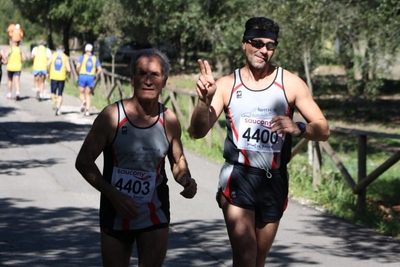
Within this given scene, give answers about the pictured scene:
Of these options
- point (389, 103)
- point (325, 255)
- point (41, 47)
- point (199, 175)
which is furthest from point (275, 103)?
point (389, 103)

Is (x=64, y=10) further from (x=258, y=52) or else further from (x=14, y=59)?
(x=258, y=52)

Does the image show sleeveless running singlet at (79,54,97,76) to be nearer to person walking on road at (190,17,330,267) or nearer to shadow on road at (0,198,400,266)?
shadow on road at (0,198,400,266)

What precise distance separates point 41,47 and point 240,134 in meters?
20.5

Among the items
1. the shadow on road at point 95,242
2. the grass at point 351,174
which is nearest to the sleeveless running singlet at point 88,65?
the grass at point 351,174

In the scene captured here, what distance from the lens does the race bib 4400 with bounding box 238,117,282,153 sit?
219 inches

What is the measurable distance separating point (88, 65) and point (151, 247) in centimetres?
1680

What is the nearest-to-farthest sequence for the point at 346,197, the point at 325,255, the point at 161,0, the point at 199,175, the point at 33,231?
the point at 325,255
the point at 33,231
the point at 346,197
the point at 199,175
the point at 161,0

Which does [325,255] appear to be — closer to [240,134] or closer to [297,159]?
[240,134]

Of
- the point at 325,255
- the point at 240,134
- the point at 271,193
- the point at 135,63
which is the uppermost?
the point at 135,63

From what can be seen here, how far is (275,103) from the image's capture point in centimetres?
557

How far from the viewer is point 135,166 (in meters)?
4.93

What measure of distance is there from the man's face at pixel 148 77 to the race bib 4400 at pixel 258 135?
0.85 meters

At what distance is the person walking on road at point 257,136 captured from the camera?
18.2ft

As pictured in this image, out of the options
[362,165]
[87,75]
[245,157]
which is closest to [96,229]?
[362,165]
